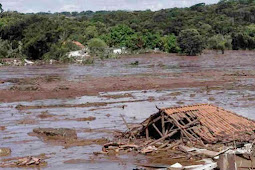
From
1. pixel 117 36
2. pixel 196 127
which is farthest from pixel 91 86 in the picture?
pixel 117 36

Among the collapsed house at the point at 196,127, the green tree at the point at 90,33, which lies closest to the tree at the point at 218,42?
the green tree at the point at 90,33

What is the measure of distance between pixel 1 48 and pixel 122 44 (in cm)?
2493

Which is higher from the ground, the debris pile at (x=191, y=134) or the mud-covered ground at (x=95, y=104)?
the debris pile at (x=191, y=134)

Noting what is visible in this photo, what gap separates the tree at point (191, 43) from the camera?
7375 centimetres

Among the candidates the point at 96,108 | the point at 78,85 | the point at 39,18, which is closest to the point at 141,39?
the point at 39,18

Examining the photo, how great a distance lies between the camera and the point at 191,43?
75375 millimetres

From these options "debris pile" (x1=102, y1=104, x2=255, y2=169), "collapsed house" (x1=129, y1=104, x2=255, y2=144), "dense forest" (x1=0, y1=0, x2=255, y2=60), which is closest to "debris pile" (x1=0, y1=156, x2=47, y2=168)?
"debris pile" (x1=102, y1=104, x2=255, y2=169)

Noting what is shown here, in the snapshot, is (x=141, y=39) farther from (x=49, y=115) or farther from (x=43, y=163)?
(x=43, y=163)

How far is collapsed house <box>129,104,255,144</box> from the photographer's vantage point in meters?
14.2

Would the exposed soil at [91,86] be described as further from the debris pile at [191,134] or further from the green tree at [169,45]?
the green tree at [169,45]

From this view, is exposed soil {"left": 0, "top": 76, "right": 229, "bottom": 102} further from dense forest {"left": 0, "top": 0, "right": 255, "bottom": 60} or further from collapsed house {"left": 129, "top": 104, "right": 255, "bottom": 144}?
dense forest {"left": 0, "top": 0, "right": 255, "bottom": 60}

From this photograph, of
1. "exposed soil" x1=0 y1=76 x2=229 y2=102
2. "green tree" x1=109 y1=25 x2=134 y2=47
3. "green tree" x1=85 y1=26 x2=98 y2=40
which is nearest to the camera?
"exposed soil" x1=0 y1=76 x2=229 y2=102

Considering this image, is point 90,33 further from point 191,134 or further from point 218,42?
point 191,134

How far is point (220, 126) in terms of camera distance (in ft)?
49.1
